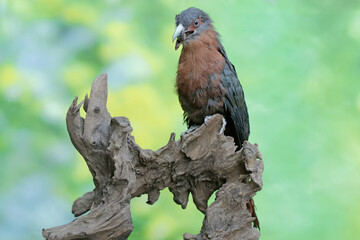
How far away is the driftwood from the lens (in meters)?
2.26

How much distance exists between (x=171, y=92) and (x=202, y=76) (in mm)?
1002

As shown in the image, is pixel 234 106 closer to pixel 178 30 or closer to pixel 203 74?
pixel 203 74

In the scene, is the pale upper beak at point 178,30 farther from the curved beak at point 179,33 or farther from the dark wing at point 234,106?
the dark wing at point 234,106

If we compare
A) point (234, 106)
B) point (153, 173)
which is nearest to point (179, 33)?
point (234, 106)

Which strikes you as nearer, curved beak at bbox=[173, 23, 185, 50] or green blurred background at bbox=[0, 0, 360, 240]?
curved beak at bbox=[173, 23, 185, 50]

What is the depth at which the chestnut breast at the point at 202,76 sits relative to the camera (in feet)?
8.53

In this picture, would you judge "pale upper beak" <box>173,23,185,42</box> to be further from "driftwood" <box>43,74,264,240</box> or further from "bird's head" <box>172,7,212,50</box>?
"driftwood" <box>43,74,264,240</box>

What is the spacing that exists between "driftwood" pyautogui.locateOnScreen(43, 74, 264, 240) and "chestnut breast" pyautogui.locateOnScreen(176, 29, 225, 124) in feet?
0.48

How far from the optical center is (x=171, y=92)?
11.8 ft

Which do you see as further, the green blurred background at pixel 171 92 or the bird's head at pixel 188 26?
the green blurred background at pixel 171 92

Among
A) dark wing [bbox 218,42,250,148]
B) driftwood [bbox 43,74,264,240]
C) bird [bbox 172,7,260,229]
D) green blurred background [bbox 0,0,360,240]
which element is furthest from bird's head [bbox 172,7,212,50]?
green blurred background [bbox 0,0,360,240]

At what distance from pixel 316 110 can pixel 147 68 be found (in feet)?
4.31

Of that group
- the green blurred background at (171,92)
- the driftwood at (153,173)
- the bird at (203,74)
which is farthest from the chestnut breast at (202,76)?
the green blurred background at (171,92)

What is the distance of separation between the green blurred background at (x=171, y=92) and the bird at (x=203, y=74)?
90 centimetres
